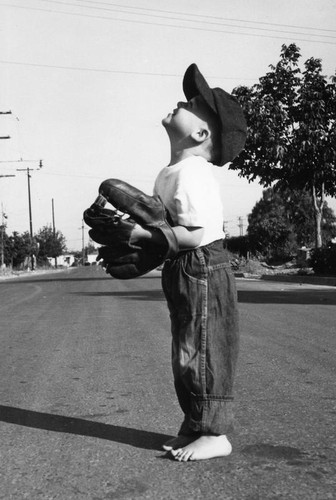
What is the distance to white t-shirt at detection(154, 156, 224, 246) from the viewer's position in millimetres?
2959

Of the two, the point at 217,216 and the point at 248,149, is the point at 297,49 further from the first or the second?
the point at 217,216

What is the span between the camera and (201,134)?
3.26m

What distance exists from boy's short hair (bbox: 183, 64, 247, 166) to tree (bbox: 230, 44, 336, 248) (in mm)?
20354

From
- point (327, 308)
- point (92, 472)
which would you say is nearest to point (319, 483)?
point (92, 472)

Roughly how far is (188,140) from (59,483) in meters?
1.67

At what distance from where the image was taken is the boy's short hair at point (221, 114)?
321 cm

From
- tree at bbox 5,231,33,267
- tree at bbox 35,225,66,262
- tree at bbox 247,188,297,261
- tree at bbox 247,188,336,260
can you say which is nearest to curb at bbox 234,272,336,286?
tree at bbox 247,188,336,260

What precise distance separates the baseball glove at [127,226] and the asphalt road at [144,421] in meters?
0.89

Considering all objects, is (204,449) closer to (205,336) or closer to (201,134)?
(205,336)

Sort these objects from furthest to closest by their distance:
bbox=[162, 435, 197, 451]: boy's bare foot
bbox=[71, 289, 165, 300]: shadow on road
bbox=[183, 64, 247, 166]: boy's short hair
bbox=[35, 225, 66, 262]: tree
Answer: bbox=[35, 225, 66, 262]: tree → bbox=[71, 289, 165, 300]: shadow on road → bbox=[183, 64, 247, 166]: boy's short hair → bbox=[162, 435, 197, 451]: boy's bare foot

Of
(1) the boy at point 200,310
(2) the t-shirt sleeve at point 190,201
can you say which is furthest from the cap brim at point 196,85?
(2) the t-shirt sleeve at point 190,201

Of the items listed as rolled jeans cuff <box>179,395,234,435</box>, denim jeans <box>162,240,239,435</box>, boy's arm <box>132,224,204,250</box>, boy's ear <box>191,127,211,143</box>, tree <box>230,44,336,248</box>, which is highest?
tree <box>230,44,336,248</box>

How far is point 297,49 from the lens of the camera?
964 inches

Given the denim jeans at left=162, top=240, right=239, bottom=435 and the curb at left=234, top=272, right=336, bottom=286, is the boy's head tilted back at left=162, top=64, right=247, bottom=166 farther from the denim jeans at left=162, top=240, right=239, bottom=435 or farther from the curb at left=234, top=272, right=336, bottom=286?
the curb at left=234, top=272, right=336, bottom=286
